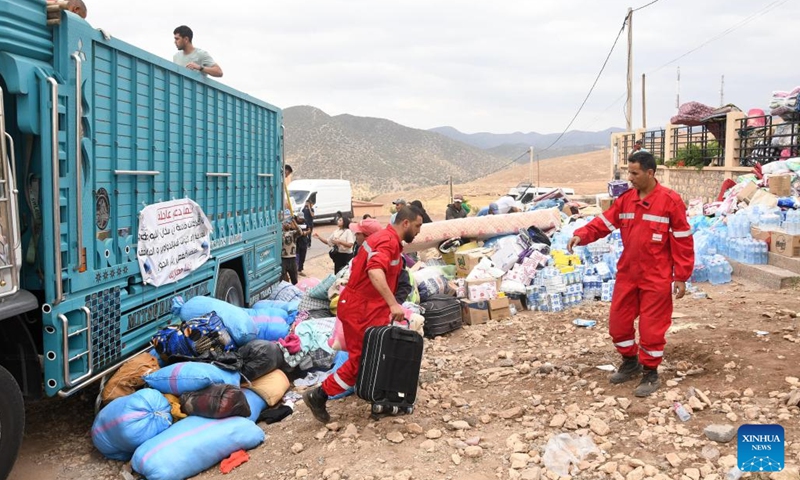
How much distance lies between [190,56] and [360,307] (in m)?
3.42

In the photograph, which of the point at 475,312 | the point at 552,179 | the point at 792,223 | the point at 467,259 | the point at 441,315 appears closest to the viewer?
the point at 441,315

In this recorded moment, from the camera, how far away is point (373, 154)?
8956cm

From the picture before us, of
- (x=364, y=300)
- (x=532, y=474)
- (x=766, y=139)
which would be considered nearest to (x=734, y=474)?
(x=532, y=474)

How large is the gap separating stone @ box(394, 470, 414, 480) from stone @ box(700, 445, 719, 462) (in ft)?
5.31

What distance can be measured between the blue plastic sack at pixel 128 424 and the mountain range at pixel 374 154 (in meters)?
58.2

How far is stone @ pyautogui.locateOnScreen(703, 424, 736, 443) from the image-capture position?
3965mm

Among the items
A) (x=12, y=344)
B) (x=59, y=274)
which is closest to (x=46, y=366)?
(x=12, y=344)

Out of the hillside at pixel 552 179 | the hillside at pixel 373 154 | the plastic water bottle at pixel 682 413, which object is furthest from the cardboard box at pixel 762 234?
the hillside at pixel 373 154

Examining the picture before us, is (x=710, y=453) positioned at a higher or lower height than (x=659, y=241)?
lower

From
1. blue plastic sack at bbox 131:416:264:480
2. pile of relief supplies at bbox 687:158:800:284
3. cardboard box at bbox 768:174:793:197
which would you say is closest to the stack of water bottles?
pile of relief supplies at bbox 687:158:800:284

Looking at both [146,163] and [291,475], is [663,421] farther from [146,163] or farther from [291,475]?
[146,163]

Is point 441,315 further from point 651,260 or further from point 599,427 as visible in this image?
point 599,427

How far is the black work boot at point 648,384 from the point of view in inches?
190

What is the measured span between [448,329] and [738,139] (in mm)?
11050
